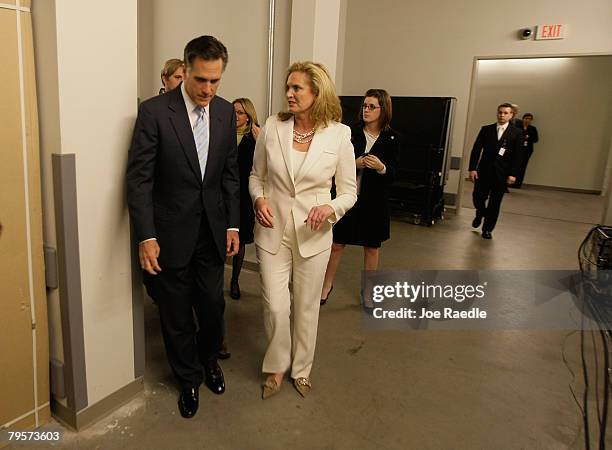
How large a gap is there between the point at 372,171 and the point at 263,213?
3.89 ft

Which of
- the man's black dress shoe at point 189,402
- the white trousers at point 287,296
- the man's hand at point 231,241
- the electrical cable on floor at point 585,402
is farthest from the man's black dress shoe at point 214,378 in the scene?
the electrical cable on floor at point 585,402

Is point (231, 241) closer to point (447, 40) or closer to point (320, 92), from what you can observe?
point (320, 92)

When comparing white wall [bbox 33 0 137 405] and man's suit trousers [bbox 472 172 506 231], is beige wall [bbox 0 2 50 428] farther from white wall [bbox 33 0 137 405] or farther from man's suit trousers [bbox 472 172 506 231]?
man's suit trousers [bbox 472 172 506 231]

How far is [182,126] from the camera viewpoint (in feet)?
5.90

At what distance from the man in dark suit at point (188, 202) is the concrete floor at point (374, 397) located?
186 mm

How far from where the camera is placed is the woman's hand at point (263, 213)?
2035 millimetres

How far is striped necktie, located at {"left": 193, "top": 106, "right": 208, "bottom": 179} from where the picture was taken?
1.86 meters

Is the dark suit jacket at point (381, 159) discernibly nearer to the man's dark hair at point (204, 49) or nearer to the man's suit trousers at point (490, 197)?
the man's dark hair at point (204, 49)

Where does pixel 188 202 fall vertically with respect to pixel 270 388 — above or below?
above

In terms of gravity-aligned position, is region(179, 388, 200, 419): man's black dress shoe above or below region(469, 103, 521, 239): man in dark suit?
below

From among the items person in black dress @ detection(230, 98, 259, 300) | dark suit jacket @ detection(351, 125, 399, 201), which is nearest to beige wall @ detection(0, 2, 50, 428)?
person in black dress @ detection(230, 98, 259, 300)

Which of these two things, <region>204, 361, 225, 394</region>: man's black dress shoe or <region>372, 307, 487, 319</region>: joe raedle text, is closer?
<region>204, 361, 225, 394</region>: man's black dress shoe

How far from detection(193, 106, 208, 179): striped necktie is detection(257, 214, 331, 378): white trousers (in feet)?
1.53

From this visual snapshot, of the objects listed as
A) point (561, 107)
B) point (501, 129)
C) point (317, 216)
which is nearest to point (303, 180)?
point (317, 216)
